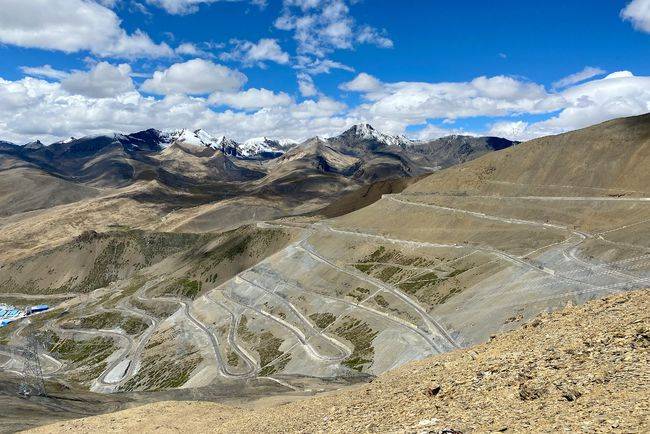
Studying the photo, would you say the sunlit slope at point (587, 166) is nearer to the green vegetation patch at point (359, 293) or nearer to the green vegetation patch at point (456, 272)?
the green vegetation patch at point (456, 272)

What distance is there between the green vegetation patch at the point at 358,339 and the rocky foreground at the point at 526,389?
68.1 meters

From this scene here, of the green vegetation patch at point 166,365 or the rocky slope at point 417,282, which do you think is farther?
the green vegetation patch at point 166,365

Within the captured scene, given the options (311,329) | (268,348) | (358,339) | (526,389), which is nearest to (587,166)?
(358,339)

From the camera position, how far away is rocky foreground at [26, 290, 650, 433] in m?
19.1

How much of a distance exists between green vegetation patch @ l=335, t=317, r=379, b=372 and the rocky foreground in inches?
2680

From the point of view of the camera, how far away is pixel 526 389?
2230 centimetres

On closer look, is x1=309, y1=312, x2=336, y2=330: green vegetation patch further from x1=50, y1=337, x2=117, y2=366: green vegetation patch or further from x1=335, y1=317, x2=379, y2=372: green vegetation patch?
x1=50, y1=337, x2=117, y2=366: green vegetation patch

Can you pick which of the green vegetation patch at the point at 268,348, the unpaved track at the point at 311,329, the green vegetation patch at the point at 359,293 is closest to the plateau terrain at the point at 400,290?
the green vegetation patch at the point at 268,348

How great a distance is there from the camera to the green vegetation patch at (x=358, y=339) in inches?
4141

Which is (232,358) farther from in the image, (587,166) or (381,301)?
(587,166)

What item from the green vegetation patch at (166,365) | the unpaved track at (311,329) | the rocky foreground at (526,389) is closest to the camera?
the rocky foreground at (526,389)

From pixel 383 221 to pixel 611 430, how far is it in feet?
586

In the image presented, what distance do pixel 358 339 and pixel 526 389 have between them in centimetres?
9723

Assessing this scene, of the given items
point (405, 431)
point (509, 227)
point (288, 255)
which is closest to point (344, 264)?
point (288, 255)
